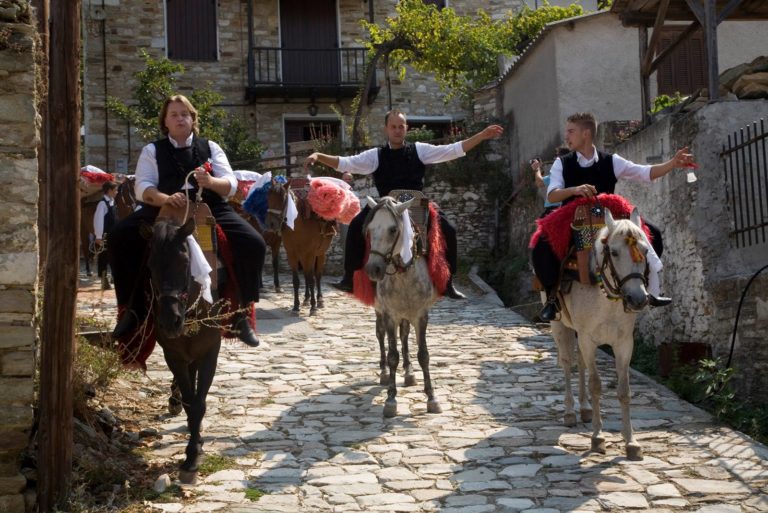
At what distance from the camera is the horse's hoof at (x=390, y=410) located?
312 inches

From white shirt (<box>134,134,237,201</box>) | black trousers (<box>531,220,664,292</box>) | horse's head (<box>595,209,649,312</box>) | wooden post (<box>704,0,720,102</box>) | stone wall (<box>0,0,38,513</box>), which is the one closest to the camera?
stone wall (<box>0,0,38,513</box>)

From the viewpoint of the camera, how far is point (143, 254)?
21.9 ft

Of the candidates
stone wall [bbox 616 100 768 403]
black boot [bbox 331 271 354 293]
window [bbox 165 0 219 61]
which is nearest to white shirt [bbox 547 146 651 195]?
stone wall [bbox 616 100 768 403]

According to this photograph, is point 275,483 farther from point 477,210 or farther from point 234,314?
point 477,210

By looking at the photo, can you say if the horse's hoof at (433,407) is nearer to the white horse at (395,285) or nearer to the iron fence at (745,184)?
the white horse at (395,285)

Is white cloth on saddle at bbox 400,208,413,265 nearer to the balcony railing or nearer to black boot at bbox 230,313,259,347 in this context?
black boot at bbox 230,313,259,347

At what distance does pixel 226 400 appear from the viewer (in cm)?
859

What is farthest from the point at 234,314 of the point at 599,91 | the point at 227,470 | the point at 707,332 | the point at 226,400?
the point at 599,91

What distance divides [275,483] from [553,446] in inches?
85.3

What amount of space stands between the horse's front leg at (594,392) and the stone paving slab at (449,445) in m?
0.11

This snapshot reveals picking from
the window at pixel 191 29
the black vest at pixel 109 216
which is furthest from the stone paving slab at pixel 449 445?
the window at pixel 191 29

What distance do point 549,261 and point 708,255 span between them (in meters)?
3.20

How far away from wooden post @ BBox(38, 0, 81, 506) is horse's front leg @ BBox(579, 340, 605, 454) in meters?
3.66

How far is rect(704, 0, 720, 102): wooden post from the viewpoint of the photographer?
991 cm
